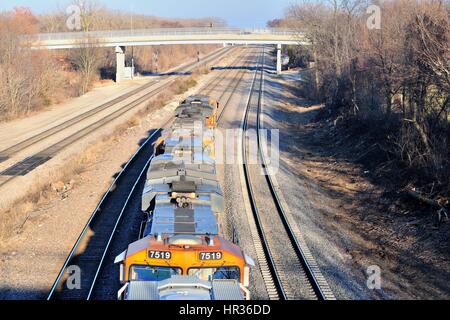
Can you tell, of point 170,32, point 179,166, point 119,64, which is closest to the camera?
point 179,166

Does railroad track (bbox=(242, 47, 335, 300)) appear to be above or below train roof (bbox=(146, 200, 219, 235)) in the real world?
below

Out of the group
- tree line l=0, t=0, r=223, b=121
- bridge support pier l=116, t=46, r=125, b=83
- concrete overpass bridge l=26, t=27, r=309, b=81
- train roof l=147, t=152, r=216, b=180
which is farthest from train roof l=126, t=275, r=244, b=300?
bridge support pier l=116, t=46, r=125, b=83

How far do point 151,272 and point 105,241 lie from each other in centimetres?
700

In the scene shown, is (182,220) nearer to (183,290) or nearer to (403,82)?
(183,290)

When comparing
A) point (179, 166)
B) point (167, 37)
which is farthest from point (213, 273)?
point (167, 37)

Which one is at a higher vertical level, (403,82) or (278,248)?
(403,82)

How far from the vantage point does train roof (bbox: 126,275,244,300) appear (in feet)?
25.7

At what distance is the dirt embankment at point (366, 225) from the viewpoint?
46.2ft

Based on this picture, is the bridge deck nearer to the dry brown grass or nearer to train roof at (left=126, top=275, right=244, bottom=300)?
the dry brown grass

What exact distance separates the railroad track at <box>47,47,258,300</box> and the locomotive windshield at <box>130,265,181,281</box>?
322 cm

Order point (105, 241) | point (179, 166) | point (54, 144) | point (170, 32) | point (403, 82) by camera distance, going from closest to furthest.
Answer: point (179, 166), point (105, 241), point (403, 82), point (54, 144), point (170, 32)

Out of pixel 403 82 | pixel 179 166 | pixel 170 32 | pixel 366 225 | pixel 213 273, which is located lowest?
pixel 366 225

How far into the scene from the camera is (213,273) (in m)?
10.0
